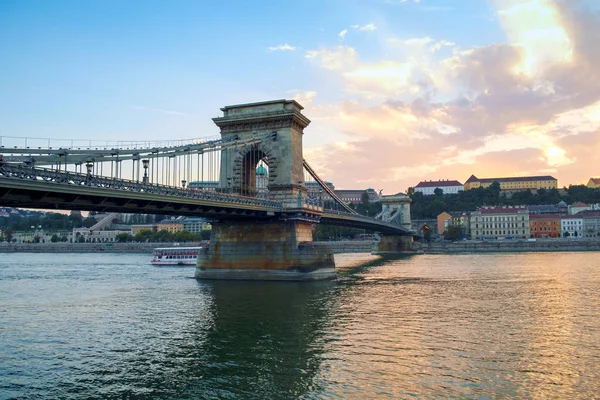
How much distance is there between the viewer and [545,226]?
12250 centimetres

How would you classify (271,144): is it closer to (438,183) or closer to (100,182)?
(100,182)

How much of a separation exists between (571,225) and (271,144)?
102766mm

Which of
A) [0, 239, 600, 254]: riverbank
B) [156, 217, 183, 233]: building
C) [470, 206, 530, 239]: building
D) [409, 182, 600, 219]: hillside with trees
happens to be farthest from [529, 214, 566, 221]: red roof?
[156, 217, 183, 233]: building

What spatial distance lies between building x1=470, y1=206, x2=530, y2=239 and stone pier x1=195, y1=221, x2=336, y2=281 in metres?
94.0

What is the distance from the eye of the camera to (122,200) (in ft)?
87.1

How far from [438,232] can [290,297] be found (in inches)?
5029

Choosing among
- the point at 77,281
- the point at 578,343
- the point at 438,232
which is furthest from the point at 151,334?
the point at 438,232

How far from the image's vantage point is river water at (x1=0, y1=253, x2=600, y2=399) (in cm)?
1312

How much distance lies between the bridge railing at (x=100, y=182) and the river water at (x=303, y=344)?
19.9ft

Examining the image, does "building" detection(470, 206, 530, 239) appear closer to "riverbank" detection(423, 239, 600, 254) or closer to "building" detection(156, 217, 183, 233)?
"riverbank" detection(423, 239, 600, 254)

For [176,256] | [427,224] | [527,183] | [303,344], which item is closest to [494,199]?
[527,183]

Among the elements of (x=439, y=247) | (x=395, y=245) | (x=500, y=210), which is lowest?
(x=439, y=247)

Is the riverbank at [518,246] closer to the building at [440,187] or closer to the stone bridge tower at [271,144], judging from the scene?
the stone bridge tower at [271,144]

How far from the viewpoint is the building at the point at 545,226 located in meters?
121
